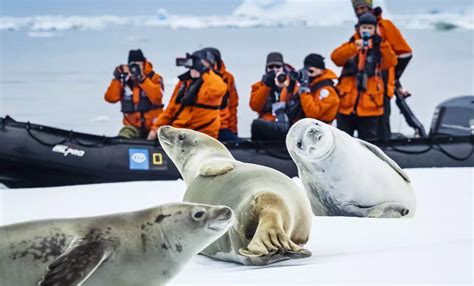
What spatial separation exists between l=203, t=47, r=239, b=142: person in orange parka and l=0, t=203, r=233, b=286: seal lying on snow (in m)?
5.51

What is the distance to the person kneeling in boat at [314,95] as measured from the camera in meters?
8.76

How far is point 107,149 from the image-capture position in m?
8.54

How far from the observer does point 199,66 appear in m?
8.77

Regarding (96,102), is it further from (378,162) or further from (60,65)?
(378,162)

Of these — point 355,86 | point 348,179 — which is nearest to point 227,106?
point 355,86

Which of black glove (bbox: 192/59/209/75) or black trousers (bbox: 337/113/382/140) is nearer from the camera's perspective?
black glove (bbox: 192/59/209/75)

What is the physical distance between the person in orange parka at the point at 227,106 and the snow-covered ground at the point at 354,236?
1158 millimetres

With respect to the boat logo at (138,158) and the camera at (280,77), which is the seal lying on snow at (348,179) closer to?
the boat logo at (138,158)

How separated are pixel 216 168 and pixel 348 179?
3.78 ft

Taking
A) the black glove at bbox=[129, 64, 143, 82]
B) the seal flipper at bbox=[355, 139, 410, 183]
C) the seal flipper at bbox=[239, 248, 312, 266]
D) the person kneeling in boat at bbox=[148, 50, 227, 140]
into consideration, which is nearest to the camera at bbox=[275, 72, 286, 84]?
the person kneeling in boat at bbox=[148, 50, 227, 140]

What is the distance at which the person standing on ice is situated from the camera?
9.32 m

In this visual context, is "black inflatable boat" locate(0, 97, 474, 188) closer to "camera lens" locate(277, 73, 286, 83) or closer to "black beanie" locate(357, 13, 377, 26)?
"camera lens" locate(277, 73, 286, 83)

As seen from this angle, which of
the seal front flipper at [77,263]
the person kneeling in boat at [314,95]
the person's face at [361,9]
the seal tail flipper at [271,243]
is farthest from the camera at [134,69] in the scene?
the seal front flipper at [77,263]

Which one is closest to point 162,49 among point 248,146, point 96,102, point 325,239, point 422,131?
point 96,102
